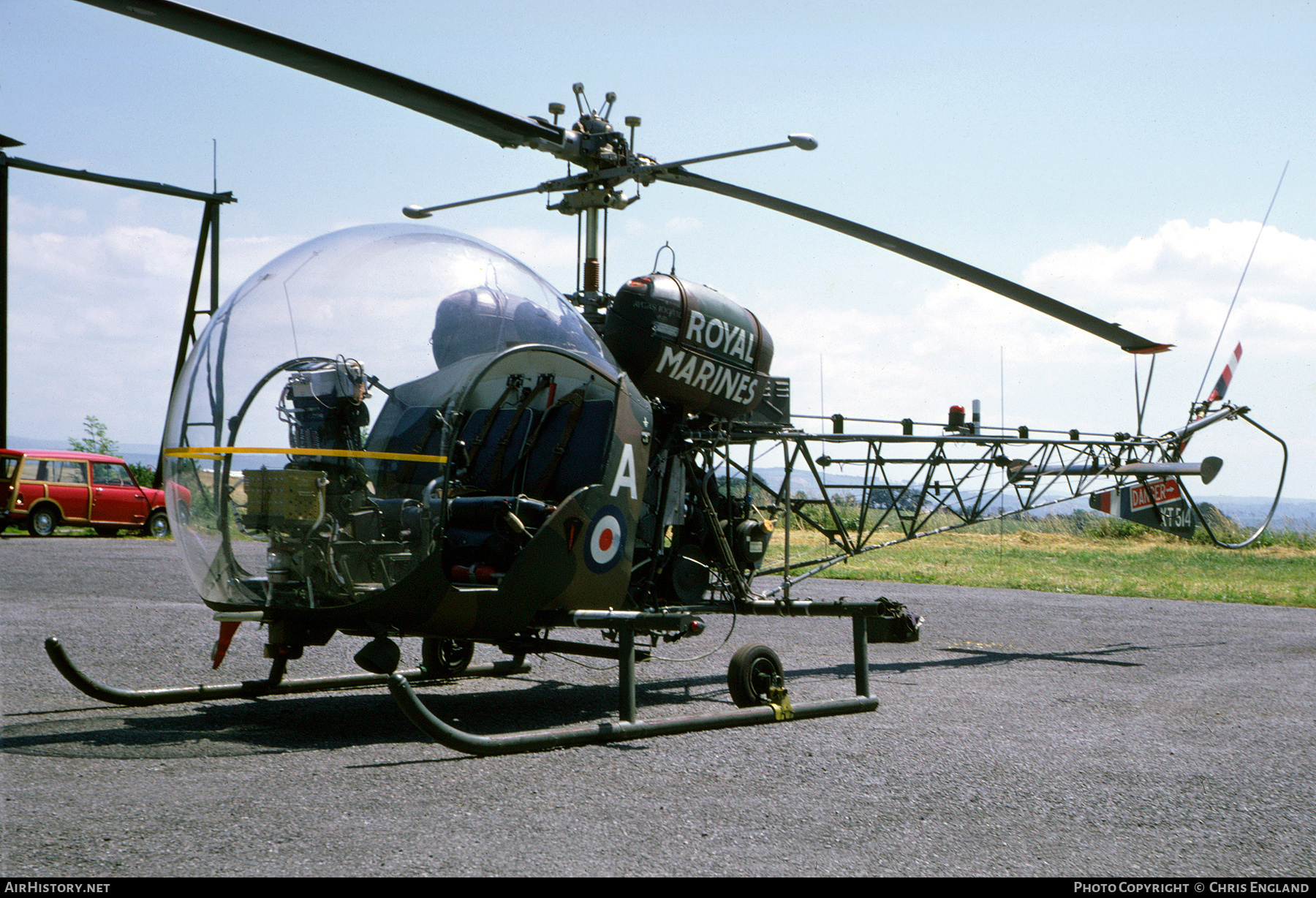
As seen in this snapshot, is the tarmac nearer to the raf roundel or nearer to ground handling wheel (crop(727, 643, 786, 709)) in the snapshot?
ground handling wheel (crop(727, 643, 786, 709))

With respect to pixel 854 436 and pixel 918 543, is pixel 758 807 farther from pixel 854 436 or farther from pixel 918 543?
pixel 918 543

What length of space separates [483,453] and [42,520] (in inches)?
814

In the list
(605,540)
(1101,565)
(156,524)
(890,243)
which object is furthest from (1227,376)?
(156,524)

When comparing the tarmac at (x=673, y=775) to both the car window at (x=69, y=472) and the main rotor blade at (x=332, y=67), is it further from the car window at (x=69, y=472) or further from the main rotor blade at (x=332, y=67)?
the car window at (x=69, y=472)

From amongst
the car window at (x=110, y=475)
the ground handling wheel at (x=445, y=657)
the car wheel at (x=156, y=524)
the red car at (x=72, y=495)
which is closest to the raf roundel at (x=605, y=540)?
the ground handling wheel at (x=445, y=657)

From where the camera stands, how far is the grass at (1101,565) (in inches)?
681

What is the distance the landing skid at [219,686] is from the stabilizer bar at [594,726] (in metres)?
0.78

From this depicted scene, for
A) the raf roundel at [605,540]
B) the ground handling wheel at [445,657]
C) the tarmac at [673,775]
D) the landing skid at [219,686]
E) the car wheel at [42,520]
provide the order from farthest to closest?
the car wheel at [42,520], the ground handling wheel at [445,657], the raf roundel at [605,540], the landing skid at [219,686], the tarmac at [673,775]

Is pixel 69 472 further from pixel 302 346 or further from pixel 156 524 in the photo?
pixel 302 346

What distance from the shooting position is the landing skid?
575cm

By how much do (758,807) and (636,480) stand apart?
8.44 feet

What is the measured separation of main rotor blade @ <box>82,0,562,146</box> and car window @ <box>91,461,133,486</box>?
2155cm

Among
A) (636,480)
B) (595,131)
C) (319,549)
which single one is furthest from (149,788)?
(595,131)

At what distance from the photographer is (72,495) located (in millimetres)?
23938
